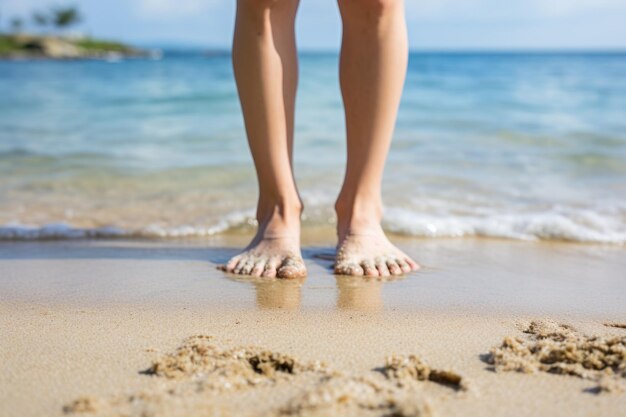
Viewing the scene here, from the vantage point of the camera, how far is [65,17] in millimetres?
63062

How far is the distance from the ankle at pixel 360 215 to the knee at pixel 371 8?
1.68 feet

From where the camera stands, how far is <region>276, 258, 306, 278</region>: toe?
196 centimetres

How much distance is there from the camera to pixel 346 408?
3.50ft

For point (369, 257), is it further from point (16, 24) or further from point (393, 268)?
point (16, 24)

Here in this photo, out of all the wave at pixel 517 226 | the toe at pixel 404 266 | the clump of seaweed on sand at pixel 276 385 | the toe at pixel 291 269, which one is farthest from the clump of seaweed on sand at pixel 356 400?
the wave at pixel 517 226

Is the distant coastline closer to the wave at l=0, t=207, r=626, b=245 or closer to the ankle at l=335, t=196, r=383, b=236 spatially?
the wave at l=0, t=207, r=626, b=245

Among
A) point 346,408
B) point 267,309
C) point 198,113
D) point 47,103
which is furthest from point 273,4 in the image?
point 47,103

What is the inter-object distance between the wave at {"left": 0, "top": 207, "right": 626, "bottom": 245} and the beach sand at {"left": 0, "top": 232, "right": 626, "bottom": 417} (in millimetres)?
396

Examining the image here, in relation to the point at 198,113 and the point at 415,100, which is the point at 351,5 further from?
the point at 415,100

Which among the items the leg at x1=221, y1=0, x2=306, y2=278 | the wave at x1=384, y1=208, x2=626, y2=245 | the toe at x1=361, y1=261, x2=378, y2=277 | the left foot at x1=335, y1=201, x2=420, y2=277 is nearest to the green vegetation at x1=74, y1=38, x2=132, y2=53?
the wave at x1=384, y1=208, x2=626, y2=245

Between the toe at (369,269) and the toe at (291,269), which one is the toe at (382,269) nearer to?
the toe at (369,269)

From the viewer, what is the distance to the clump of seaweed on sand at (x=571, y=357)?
3.96 ft

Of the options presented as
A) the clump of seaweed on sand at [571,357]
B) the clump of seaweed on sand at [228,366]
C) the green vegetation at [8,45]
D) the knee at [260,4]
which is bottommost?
the clump of seaweed on sand at [228,366]

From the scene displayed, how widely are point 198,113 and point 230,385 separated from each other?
22.8 feet
